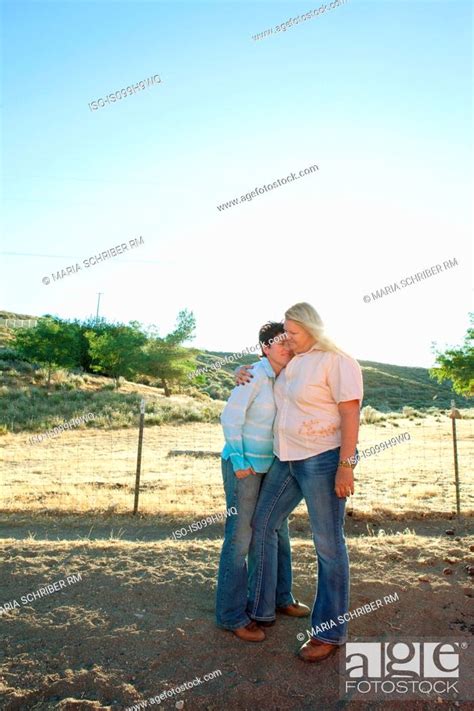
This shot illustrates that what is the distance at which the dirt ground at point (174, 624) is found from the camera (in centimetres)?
333

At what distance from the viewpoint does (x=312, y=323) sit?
11.5 ft

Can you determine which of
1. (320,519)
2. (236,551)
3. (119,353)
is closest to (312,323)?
(320,519)

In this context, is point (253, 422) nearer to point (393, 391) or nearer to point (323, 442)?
point (323, 442)

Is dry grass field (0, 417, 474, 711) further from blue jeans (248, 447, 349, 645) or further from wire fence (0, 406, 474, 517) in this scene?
wire fence (0, 406, 474, 517)

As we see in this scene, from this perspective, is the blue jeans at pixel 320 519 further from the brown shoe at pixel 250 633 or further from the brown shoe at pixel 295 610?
the brown shoe at pixel 295 610

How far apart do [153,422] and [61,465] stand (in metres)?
9.08

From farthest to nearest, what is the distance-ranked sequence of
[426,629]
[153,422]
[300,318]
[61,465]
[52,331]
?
1. [52,331]
2. [153,422]
3. [61,465]
4. [426,629]
5. [300,318]

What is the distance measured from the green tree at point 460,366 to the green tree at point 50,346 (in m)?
19.9

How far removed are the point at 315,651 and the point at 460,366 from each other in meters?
23.3

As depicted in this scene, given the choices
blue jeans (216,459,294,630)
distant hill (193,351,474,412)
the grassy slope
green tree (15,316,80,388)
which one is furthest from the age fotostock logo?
distant hill (193,351,474,412)

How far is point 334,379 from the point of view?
3.46 meters

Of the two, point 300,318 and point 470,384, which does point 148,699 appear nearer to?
point 300,318

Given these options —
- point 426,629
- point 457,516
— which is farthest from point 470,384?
point 426,629

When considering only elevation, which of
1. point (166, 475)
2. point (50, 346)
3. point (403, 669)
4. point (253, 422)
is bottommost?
point (403, 669)
